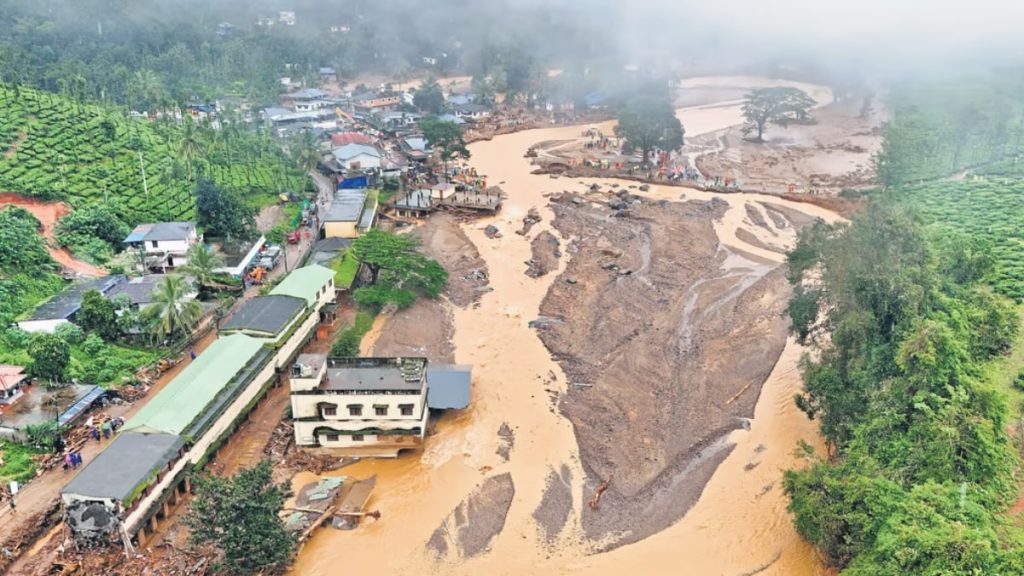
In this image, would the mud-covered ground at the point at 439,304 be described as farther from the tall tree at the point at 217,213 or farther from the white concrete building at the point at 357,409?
the tall tree at the point at 217,213

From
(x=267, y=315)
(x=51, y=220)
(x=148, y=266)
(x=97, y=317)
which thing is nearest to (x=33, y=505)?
(x=97, y=317)

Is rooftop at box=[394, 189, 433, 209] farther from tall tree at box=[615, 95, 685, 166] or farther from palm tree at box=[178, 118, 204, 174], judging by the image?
tall tree at box=[615, 95, 685, 166]

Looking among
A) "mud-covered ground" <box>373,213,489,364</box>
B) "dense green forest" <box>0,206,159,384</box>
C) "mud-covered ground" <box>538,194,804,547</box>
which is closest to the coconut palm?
"mud-covered ground" <box>373,213,489,364</box>

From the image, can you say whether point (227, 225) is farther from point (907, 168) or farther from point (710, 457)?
point (907, 168)

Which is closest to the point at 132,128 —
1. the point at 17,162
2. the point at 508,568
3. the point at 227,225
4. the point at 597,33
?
the point at 17,162

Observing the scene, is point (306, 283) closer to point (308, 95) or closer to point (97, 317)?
point (97, 317)
